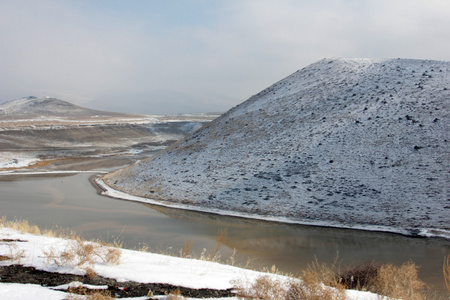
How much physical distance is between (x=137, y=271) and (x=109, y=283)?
726 mm

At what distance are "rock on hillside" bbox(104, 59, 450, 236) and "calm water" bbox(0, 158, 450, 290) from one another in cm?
150

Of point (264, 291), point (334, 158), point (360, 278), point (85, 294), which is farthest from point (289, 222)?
point (85, 294)

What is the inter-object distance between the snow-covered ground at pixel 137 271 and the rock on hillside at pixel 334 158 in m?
12.1

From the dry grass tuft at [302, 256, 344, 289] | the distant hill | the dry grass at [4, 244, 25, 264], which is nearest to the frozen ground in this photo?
the dry grass at [4, 244, 25, 264]

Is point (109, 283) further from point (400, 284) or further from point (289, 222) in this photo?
point (289, 222)

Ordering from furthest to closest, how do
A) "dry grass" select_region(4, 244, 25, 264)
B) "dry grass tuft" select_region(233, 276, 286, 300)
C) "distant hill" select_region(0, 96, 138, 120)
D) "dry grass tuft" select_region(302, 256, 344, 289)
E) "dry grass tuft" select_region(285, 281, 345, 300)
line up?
"distant hill" select_region(0, 96, 138, 120)
"dry grass" select_region(4, 244, 25, 264)
"dry grass tuft" select_region(302, 256, 344, 289)
"dry grass tuft" select_region(233, 276, 286, 300)
"dry grass tuft" select_region(285, 281, 345, 300)

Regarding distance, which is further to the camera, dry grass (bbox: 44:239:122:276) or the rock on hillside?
the rock on hillside

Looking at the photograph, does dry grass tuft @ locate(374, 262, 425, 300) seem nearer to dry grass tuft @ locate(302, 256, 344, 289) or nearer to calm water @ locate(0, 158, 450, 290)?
dry grass tuft @ locate(302, 256, 344, 289)

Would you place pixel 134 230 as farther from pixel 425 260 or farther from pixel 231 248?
pixel 425 260

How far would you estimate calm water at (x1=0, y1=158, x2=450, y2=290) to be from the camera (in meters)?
13.5

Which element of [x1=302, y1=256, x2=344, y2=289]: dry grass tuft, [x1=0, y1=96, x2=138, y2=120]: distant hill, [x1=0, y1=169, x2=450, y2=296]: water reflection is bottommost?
[x1=0, y1=169, x2=450, y2=296]: water reflection

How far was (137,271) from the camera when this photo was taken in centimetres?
684

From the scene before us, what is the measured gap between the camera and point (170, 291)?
5.96m

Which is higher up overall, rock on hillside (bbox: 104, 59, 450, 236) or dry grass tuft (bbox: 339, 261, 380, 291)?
rock on hillside (bbox: 104, 59, 450, 236)
